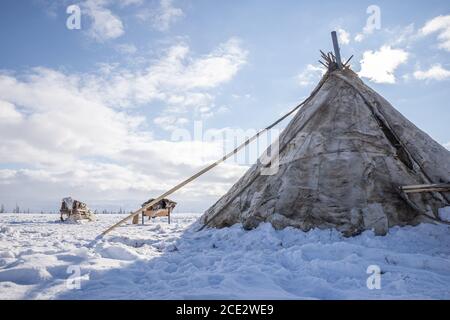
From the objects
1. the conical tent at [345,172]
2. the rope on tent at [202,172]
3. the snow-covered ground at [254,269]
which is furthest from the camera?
the rope on tent at [202,172]

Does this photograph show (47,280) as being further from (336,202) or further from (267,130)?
(267,130)

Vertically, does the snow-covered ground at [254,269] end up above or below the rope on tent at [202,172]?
below

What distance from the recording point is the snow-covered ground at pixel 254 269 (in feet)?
12.3

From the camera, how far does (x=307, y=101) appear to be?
384 inches

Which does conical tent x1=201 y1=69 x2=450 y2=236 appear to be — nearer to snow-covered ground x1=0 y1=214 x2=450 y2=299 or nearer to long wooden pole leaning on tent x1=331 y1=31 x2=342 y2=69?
snow-covered ground x1=0 y1=214 x2=450 y2=299

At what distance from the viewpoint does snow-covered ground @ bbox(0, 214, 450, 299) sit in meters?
3.75

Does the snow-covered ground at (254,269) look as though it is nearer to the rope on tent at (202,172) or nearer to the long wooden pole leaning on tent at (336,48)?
the rope on tent at (202,172)

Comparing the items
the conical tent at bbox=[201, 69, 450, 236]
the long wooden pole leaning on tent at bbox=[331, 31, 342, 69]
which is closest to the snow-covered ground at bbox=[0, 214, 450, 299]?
the conical tent at bbox=[201, 69, 450, 236]

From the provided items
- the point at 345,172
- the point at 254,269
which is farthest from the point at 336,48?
the point at 254,269

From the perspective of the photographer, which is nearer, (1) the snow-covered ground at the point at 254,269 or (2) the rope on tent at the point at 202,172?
(1) the snow-covered ground at the point at 254,269

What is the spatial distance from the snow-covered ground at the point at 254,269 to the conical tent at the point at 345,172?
1.58ft

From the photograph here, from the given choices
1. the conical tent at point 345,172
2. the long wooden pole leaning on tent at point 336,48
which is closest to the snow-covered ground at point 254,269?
the conical tent at point 345,172

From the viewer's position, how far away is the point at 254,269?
15.1 ft
